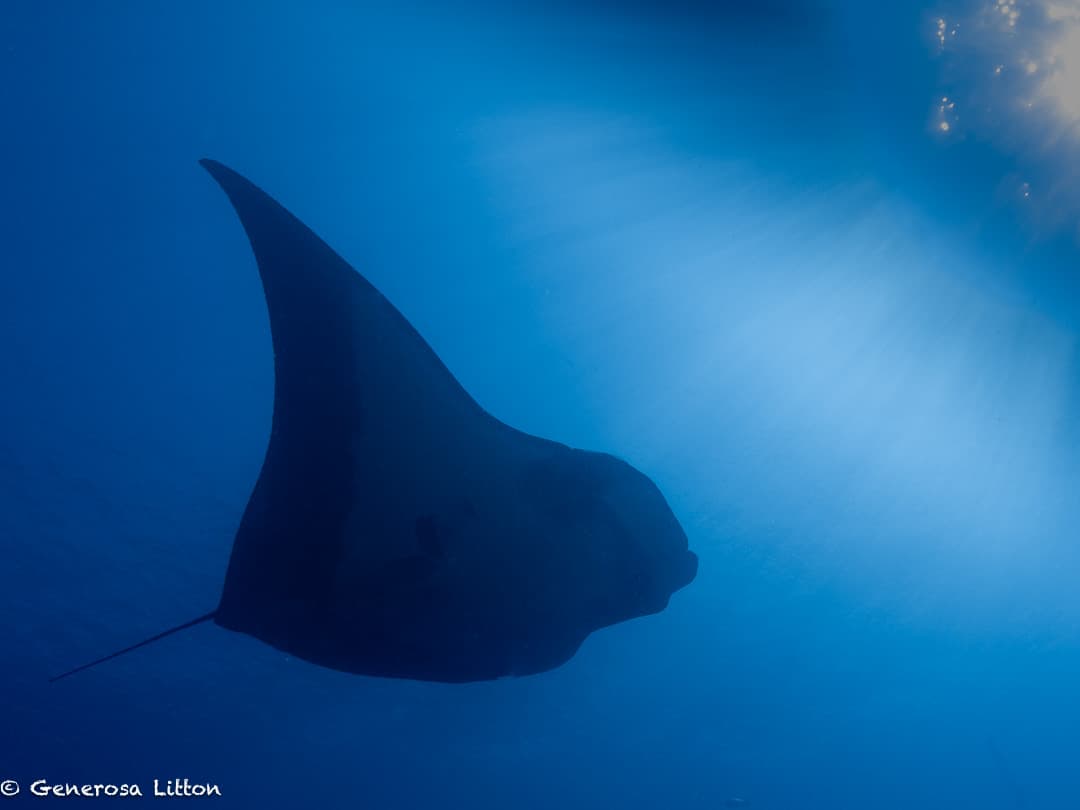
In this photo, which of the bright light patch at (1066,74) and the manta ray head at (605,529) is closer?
the manta ray head at (605,529)

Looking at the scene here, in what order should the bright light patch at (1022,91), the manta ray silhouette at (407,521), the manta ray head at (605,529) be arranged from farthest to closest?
the bright light patch at (1022,91) < the manta ray head at (605,529) < the manta ray silhouette at (407,521)

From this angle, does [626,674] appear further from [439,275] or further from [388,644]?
[388,644]

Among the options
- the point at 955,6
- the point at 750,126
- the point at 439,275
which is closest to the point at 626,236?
the point at 750,126

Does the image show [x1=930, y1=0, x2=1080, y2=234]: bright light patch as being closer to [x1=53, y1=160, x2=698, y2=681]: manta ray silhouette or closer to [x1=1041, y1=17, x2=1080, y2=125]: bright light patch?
[x1=1041, y1=17, x2=1080, y2=125]: bright light patch

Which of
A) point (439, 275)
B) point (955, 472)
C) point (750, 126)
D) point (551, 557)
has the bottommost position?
point (551, 557)

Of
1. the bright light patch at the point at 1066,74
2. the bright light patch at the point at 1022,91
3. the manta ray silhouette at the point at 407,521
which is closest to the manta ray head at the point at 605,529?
the manta ray silhouette at the point at 407,521

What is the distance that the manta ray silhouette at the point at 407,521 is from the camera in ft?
10.4

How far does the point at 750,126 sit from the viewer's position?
7.45 meters

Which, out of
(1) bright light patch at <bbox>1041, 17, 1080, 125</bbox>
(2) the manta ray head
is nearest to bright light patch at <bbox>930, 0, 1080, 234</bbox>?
(1) bright light patch at <bbox>1041, 17, 1080, 125</bbox>

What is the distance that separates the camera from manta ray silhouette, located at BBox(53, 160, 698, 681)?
3166mm

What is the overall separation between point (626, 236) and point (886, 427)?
7199 mm

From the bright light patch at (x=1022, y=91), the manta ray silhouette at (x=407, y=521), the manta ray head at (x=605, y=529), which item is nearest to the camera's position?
the manta ray silhouette at (x=407, y=521)

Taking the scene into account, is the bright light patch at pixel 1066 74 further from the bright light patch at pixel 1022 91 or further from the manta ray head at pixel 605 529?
the manta ray head at pixel 605 529

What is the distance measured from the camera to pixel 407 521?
134 inches
